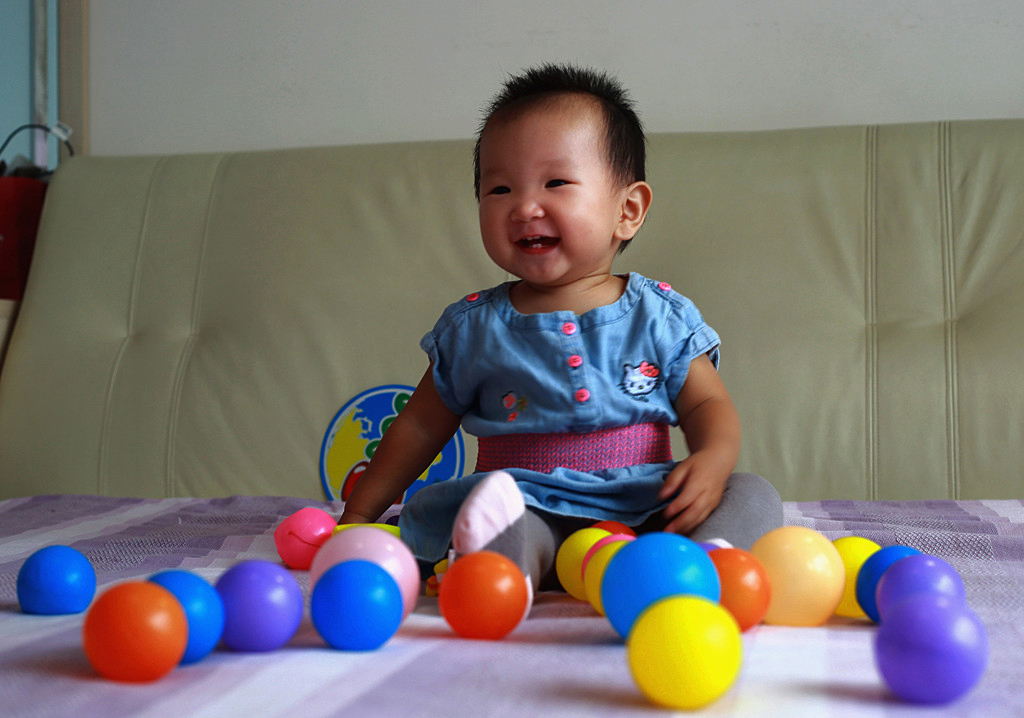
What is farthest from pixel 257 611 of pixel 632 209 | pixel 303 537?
pixel 632 209

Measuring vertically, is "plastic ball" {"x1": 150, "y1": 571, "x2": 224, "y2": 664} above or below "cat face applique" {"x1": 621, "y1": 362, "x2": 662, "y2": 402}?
below

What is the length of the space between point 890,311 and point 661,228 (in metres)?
0.40

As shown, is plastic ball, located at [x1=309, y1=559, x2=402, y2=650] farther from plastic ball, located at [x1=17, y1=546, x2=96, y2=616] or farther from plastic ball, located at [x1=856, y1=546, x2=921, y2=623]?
plastic ball, located at [x1=856, y1=546, x2=921, y2=623]

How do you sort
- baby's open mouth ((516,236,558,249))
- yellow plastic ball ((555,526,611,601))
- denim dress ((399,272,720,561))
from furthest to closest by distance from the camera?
baby's open mouth ((516,236,558,249)), denim dress ((399,272,720,561)), yellow plastic ball ((555,526,611,601))

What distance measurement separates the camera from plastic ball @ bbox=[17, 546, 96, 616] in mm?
689

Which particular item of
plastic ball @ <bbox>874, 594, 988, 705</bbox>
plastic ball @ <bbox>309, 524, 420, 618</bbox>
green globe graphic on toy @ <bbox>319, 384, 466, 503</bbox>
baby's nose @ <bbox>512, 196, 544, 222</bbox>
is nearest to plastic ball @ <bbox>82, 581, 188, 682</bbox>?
plastic ball @ <bbox>309, 524, 420, 618</bbox>

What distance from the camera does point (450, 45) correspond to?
1998mm

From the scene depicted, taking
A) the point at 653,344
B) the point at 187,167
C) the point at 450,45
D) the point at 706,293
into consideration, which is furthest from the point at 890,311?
the point at 187,167

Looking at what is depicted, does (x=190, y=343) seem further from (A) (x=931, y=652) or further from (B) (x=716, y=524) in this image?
(A) (x=931, y=652)

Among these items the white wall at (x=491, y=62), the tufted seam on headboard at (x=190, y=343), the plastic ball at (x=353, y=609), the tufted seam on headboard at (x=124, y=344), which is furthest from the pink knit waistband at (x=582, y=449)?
the white wall at (x=491, y=62)

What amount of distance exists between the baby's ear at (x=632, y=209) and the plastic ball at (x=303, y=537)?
0.47 metres

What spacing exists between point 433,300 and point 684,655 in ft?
3.94

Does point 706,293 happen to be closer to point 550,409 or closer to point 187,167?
point 550,409

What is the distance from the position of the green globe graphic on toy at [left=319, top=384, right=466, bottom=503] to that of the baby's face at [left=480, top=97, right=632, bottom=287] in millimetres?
571
